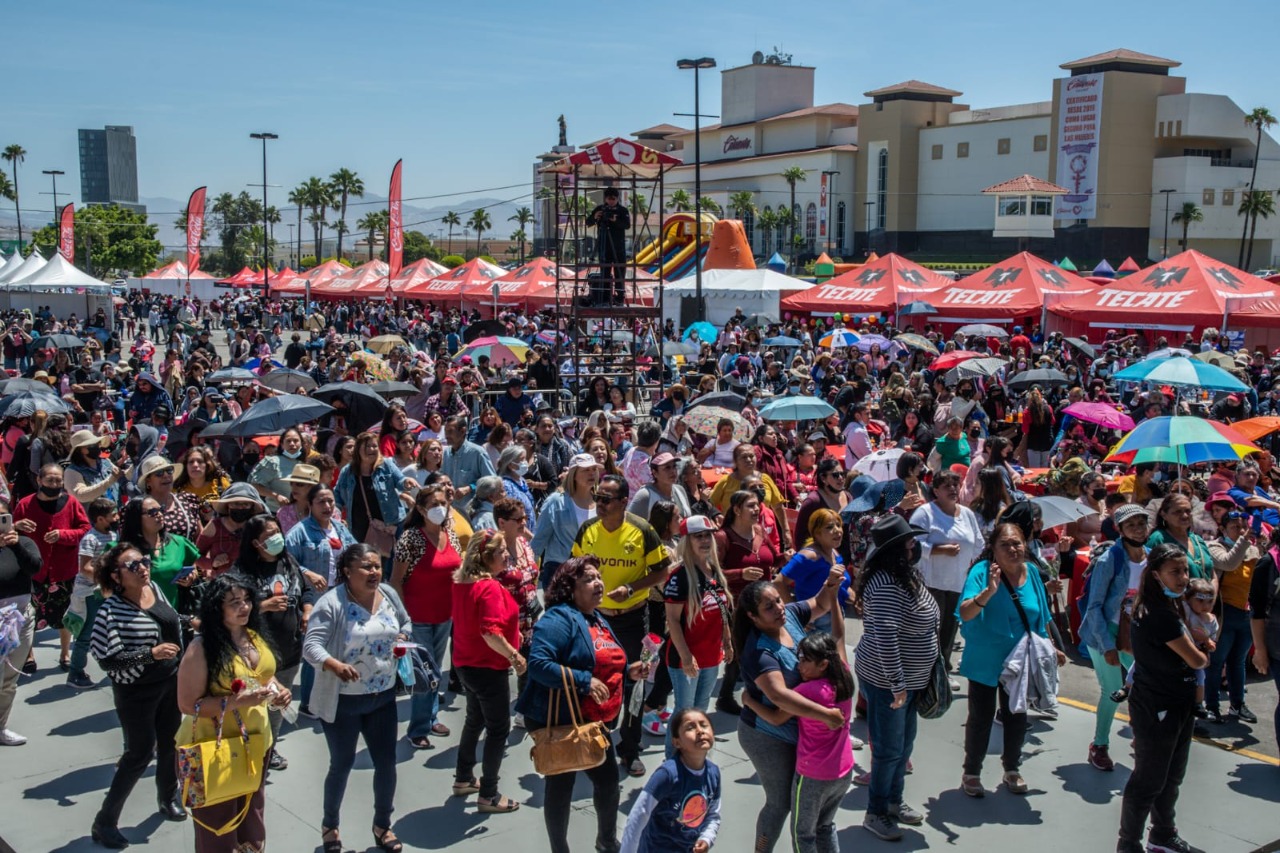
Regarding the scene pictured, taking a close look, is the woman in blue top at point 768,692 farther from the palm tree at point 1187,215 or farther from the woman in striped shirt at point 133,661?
the palm tree at point 1187,215

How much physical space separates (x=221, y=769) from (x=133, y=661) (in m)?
0.90

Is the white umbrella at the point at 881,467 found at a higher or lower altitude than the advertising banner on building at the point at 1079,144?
lower

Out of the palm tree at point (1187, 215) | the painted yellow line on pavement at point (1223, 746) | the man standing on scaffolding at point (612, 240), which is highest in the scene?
the palm tree at point (1187, 215)

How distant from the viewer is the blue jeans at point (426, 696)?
6.52 meters

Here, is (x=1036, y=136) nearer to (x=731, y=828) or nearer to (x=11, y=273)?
(x=11, y=273)

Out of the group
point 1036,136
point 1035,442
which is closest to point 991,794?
point 1035,442

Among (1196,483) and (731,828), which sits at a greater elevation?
(1196,483)

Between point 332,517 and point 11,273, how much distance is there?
36670 mm

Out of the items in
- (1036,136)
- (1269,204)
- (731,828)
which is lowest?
(731,828)

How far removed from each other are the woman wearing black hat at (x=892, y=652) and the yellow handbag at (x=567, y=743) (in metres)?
1.41

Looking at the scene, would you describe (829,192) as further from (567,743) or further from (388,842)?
(567,743)

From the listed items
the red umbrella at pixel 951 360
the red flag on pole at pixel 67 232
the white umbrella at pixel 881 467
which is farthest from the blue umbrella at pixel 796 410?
the red flag on pole at pixel 67 232

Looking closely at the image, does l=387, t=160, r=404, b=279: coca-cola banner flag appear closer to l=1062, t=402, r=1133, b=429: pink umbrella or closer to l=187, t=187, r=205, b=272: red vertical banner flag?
l=187, t=187, r=205, b=272: red vertical banner flag

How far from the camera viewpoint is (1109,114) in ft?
241
